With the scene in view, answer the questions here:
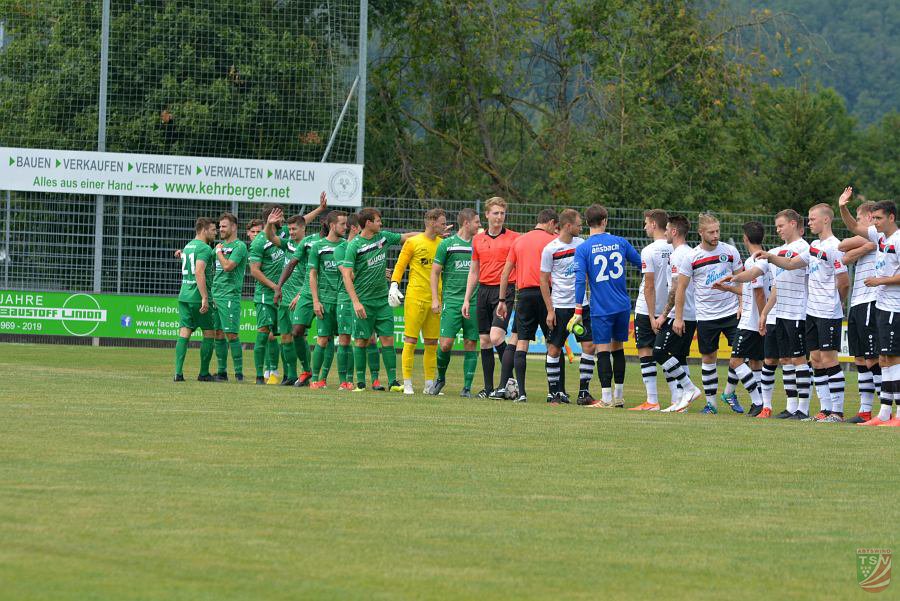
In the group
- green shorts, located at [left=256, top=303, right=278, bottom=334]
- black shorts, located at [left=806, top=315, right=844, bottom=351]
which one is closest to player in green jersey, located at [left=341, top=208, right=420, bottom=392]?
green shorts, located at [left=256, top=303, right=278, bottom=334]

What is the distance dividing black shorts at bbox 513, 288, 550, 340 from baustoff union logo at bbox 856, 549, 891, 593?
9.16 meters

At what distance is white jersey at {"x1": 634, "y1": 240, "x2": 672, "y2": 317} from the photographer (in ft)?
48.4

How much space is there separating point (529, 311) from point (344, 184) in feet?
44.2

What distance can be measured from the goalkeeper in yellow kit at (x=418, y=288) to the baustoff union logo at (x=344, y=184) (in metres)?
12.3

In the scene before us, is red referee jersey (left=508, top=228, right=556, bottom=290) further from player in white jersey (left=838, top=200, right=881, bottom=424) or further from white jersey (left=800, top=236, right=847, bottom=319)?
player in white jersey (left=838, top=200, right=881, bottom=424)

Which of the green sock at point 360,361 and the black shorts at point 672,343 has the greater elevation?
the black shorts at point 672,343

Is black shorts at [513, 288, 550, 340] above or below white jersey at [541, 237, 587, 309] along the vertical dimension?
below

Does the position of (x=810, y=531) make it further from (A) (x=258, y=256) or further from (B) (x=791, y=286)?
(A) (x=258, y=256)

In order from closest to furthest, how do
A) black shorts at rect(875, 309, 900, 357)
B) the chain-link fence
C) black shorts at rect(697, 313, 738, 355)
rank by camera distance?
1. black shorts at rect(875, 309, 900, 357)
2. black shorts at rect(697, 313, 738, 355)
3. the chain-link fence

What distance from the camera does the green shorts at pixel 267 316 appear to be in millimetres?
17031

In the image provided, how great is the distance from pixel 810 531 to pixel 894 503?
3.77ft

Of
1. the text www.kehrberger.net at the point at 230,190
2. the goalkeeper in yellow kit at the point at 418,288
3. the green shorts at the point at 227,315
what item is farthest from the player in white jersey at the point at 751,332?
the text www.kehrberger.net at the point at 230,190

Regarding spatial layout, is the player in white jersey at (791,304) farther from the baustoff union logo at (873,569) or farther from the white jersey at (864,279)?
the baustoff union logo at (873,569)

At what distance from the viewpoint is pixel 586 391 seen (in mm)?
15055
